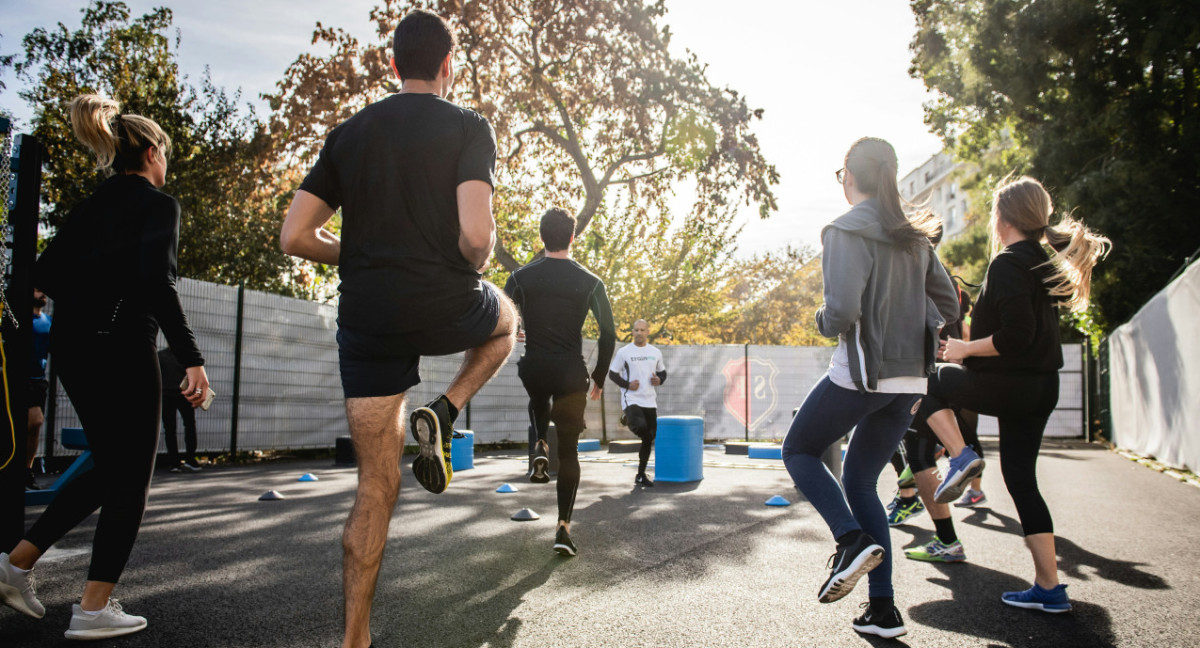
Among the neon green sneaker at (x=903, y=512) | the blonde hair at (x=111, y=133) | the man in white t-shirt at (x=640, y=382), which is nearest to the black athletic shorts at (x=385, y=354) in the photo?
the blonde hair at (x=111, y=133)

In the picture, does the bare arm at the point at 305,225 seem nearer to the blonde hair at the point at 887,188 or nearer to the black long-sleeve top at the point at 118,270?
the black long-sleeve top at the point at 118,270

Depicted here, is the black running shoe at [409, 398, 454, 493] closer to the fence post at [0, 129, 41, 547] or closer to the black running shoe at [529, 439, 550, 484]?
the fence post at [0, 129, 41, 547]

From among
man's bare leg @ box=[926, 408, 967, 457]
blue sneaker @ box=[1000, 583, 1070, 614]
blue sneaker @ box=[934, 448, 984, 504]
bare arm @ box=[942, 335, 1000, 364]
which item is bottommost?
blue sneaker @ box=[1000, 583, 1070, 614]

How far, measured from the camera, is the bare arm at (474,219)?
2.25 metres

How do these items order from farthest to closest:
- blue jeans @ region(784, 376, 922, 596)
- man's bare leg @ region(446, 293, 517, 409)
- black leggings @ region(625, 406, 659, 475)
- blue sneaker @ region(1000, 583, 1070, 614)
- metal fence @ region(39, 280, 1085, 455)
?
metal fence @ region(39, 280, 1085, 455), black leggings @ region(625, 406, 659, 475), blue sneaker @ region(1000, 583, 1070, 614), blue jeans @ region(784, 376, 922, 596), man's bare leg @ region(446, 293, 517, 409)

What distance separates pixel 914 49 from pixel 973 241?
6828mm

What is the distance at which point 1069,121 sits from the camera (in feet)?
56.2

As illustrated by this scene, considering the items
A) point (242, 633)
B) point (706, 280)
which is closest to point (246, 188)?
point (706, 280)

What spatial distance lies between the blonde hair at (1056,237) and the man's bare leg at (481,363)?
2.46 m

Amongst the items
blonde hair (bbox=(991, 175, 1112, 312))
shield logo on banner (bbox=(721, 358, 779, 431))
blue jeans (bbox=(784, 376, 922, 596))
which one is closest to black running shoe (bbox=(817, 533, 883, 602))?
blue jeans (bbox=(784, 376, 922, 596))

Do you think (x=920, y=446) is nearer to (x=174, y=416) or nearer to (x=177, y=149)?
(x=174, y=416)

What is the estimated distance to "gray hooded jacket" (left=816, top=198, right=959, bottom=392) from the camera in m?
2.85

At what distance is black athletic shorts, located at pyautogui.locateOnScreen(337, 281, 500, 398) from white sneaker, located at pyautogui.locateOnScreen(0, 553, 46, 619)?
64.2 inches

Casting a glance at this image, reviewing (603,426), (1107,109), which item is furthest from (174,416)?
(1107,109)
